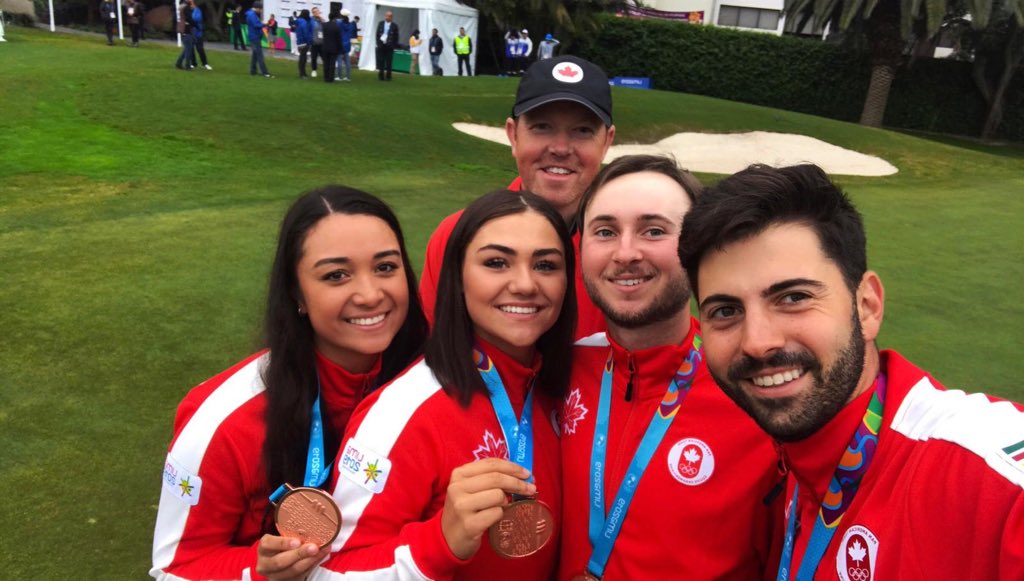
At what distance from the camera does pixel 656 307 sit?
2.34 m

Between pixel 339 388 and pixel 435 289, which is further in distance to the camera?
pixel 435 289

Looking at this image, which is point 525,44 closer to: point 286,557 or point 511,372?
point 511,372

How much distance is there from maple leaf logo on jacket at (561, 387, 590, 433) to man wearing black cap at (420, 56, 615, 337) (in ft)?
3.51

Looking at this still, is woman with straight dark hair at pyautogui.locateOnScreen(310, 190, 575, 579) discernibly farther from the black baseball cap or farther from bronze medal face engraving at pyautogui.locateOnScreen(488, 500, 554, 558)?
the black baseball cap

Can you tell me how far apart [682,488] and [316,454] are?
115 cm

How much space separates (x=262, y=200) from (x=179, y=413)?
8.14 meters

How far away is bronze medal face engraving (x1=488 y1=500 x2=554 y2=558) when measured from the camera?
2047mm

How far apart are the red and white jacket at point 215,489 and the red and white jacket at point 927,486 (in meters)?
1.56

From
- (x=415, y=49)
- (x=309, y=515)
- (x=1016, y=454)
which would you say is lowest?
(x=415, y=49)

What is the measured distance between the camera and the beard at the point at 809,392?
1747mm

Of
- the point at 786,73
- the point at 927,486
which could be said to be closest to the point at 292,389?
the point at 927,486

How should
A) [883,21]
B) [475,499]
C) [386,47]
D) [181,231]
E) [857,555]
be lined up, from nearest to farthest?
[857,555], [475,499], [181,231], [386,47], [883,21]

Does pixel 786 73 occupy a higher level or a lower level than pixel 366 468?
lower

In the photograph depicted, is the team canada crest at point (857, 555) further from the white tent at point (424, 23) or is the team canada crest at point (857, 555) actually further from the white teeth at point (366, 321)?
→ the white tent at point (424, 23)
